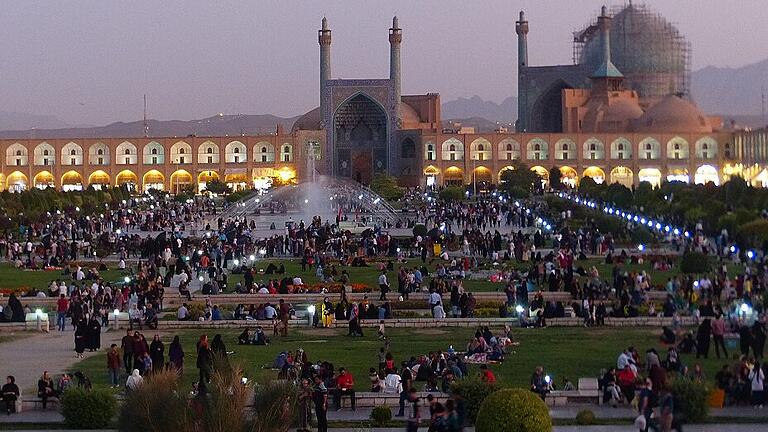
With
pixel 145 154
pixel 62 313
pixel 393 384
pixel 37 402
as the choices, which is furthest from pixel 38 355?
pixel 145 154

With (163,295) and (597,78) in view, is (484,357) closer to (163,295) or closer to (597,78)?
(163,295)

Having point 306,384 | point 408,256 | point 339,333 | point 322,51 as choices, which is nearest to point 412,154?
point 322,51

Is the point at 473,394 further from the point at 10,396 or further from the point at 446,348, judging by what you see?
the point at 446,348

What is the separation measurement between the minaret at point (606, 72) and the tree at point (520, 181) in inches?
344

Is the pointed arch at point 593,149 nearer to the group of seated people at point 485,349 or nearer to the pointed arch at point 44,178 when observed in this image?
the pointed arch at point 44,178

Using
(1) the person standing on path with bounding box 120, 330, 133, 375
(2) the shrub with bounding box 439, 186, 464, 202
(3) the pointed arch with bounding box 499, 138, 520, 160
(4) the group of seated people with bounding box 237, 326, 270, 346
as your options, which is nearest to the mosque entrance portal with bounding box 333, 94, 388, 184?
(3) the pointed arch with bounding box 499, 138, 520, 160

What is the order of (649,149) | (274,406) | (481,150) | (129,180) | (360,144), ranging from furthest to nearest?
(360,144) < (129,180) < (481,150) < (649,149) < (274,406)

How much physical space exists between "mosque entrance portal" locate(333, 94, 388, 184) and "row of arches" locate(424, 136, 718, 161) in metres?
3.96

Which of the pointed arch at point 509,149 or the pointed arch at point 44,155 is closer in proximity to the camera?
the pointed arch at point 509,149

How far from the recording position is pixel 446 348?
1567cm

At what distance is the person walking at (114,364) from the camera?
13.2m

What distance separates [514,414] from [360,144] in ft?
195

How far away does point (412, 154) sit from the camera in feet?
219

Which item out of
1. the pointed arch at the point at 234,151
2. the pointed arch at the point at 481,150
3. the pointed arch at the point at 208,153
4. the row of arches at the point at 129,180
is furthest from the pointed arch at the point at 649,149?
the pointed arch at the point at 208,153
